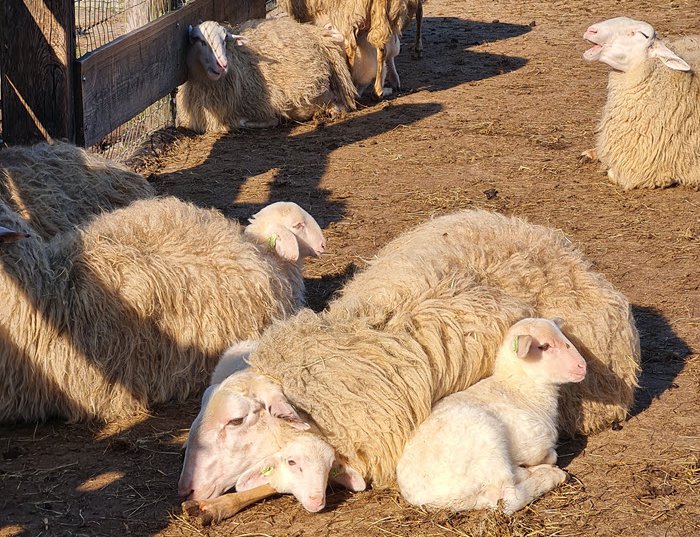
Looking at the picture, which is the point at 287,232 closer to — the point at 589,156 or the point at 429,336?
the point at 429,336

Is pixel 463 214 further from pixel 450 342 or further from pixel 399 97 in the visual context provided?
pixel 399 97

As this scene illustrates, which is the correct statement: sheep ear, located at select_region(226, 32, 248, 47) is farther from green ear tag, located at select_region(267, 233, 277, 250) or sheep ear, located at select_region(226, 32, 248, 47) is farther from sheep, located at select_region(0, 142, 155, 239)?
green ear tag, located at select_region(267, 233, 277, 250)

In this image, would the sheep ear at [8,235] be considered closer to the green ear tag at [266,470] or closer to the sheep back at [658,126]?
the green ear tag at [266,470]

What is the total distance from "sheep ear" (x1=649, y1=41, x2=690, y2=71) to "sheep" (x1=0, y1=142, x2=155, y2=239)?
4303 mm

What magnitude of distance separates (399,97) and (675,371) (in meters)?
7.32

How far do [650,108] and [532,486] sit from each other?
201 inches

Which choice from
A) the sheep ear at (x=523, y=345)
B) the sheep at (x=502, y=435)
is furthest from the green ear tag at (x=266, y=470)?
the sheep ear at (x=523, y=345)

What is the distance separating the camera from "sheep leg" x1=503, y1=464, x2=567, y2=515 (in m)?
3.98

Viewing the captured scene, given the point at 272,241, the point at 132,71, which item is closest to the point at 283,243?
the point at 272,241

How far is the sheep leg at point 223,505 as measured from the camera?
4051 millimetres

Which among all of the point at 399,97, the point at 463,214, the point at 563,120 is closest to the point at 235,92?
the point at 399,97

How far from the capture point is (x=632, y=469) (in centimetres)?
439

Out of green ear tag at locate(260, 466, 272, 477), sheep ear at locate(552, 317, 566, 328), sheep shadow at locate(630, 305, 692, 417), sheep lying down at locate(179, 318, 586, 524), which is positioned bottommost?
sheep shadow at locate(630, 305, 692, 417)

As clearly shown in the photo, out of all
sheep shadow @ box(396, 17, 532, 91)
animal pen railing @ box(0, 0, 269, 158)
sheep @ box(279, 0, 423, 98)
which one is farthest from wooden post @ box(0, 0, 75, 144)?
sheep shadow @ box(396, 17, 532, 91)
